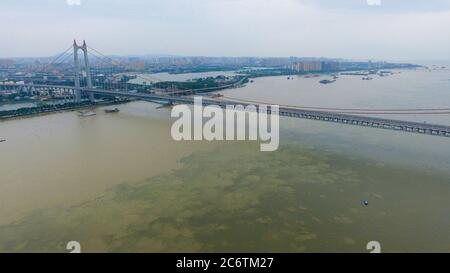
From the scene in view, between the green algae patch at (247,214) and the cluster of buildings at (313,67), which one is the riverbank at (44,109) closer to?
the green algae patch at (247,214)

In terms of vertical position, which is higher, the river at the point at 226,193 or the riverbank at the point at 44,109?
the riverbank at the point at 44,109

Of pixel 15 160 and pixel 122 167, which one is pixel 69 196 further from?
pixel 15 160

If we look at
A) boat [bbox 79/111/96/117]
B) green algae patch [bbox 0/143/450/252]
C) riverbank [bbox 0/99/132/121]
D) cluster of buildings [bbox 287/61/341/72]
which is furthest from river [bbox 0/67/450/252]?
cluster of buildings [bbox 287/61/341/72]

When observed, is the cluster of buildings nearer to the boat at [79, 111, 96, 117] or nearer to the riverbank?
the riverbank

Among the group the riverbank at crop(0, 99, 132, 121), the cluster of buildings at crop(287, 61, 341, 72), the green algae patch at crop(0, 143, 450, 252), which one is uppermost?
the cluster of buildings at crop(287, 61, 341, 72)

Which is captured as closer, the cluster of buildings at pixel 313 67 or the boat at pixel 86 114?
the boat at pixel 86 114

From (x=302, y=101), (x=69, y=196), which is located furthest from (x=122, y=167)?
(x=302, y=101)

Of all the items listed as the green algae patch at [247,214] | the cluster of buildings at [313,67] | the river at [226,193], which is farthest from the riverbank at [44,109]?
the cluster of buildings at [313,67]

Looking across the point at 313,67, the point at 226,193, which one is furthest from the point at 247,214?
the point at 313,67

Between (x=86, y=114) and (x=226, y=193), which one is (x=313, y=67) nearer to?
(x=86, y=114)
